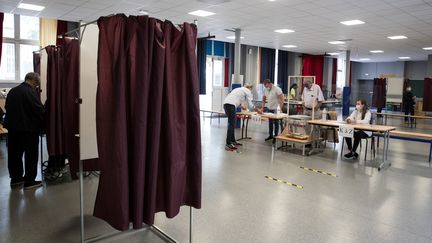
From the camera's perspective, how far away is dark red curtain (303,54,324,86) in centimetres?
1603

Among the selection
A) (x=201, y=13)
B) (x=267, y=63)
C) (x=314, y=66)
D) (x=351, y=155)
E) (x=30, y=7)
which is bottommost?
(x=351, y=155)

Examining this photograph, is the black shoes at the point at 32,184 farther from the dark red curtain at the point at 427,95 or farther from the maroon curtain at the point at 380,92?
the dark red curtain at the point at 427,95

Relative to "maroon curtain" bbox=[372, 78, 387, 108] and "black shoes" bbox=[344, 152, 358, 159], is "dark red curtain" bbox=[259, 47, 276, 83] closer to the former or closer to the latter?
"maroon curtain" bbox=[372, 78, 387, 108]

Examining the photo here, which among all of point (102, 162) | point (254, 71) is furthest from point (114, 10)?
point (254, 71)

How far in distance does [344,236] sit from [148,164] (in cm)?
190

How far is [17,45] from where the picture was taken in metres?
8.69

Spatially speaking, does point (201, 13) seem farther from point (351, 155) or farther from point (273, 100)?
point (351, 155)

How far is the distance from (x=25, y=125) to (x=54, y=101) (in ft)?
1.36

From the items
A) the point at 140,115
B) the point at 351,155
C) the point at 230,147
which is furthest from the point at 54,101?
the point at 351,155

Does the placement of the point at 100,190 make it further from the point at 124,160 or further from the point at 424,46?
the point at 424,46

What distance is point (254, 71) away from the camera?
13.7 meters

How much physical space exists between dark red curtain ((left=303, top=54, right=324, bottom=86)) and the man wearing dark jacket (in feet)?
45.7

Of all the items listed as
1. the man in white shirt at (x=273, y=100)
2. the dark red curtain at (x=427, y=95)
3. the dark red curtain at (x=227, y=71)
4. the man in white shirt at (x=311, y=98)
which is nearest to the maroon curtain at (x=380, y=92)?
the dark red curtain at (x=427, y=95)

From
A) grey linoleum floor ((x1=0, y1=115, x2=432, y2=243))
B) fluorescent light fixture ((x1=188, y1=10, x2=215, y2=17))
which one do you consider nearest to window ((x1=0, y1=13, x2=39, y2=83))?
grey linoleum floor ((x1=0, y1=115, x2=432, y2=243))
